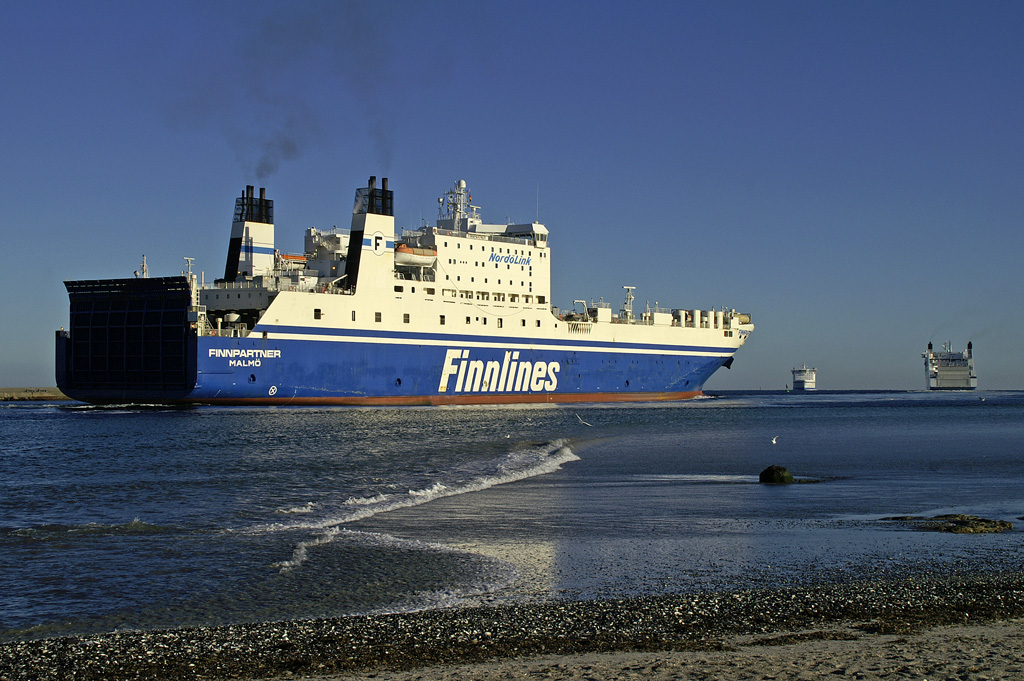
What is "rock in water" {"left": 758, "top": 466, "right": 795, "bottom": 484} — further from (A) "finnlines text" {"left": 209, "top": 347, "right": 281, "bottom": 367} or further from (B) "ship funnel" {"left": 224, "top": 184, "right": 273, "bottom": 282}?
(B) "ship funnel" {"left": 224, "top": 184, "right": 273, "bottom": 282}

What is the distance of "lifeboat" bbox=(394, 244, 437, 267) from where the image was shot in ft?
138

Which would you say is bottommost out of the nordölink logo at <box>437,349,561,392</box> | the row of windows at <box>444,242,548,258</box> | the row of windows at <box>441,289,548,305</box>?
the nordölink logo at <box>437,349,561,392</box>

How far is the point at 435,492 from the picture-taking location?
45.1 ft

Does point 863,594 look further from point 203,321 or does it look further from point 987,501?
point 203,321

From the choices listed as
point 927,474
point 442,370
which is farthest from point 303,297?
point 927,474

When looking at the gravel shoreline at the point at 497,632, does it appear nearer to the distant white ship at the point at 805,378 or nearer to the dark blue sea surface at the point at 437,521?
Answer: the dark blue sea surface at the point at 437,521

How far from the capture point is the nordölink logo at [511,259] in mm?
46156

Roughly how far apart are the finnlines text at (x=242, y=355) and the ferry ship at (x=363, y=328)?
52mm

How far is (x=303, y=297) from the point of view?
1455 inches

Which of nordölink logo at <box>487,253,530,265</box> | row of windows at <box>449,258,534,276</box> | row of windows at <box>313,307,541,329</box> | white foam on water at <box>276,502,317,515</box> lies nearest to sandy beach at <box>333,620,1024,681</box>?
white foam on water at <box>276,502,317,515</box>

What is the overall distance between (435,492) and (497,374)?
30408 mm

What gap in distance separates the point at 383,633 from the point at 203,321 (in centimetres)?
Answer: 3136

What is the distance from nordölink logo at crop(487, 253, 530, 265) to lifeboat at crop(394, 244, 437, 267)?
3.61 metres

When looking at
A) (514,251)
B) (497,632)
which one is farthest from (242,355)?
(497,632)
